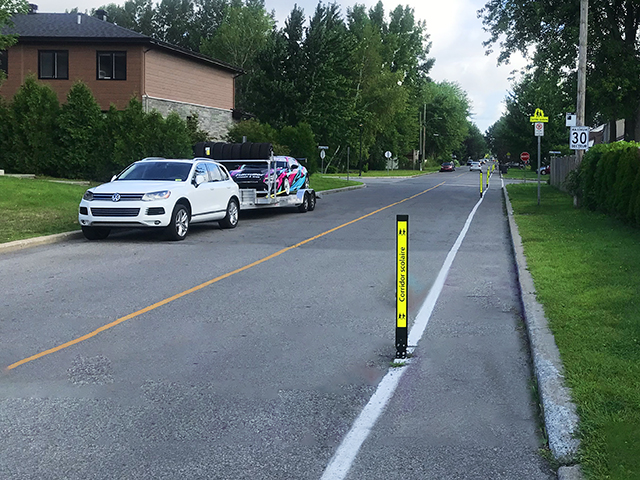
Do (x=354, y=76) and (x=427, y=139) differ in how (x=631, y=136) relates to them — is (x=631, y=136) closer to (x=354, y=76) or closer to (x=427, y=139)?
(x=354, y=76)

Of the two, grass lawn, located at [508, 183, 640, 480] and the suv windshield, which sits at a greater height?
the suv windshield

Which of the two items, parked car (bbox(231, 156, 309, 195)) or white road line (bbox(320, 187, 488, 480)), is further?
parked car (bbox(231, 156, 309, 195))

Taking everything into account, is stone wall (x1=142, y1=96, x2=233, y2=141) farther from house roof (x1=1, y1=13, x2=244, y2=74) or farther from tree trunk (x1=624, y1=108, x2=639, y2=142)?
tree trunk (x1=624, y1=108, x2=639, y2=142)

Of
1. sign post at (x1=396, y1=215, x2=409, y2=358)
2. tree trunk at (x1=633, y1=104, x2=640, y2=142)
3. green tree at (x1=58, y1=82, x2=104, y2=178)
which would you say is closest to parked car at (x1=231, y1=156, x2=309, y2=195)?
green tree at (x1=58, y1=82, x2=104, y2=178)

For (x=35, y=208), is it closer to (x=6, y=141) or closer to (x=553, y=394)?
(x=6, y=141)

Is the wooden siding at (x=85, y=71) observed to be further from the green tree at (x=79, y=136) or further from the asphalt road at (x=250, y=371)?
the asphalt road at (x=250, y=371)

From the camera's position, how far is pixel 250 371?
6.24m

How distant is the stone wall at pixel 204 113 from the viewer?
3872cm

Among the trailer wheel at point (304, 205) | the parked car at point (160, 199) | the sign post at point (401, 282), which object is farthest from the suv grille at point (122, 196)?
the sign post at point (401, 282)

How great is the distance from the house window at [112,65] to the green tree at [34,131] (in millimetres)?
6901

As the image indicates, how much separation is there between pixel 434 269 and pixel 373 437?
729 centimetres

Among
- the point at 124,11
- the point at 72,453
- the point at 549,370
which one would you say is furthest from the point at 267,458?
the point at 124,11

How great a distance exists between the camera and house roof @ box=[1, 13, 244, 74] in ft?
124

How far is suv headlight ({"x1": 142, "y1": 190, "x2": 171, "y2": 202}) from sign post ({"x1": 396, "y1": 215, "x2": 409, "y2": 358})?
9.48m
